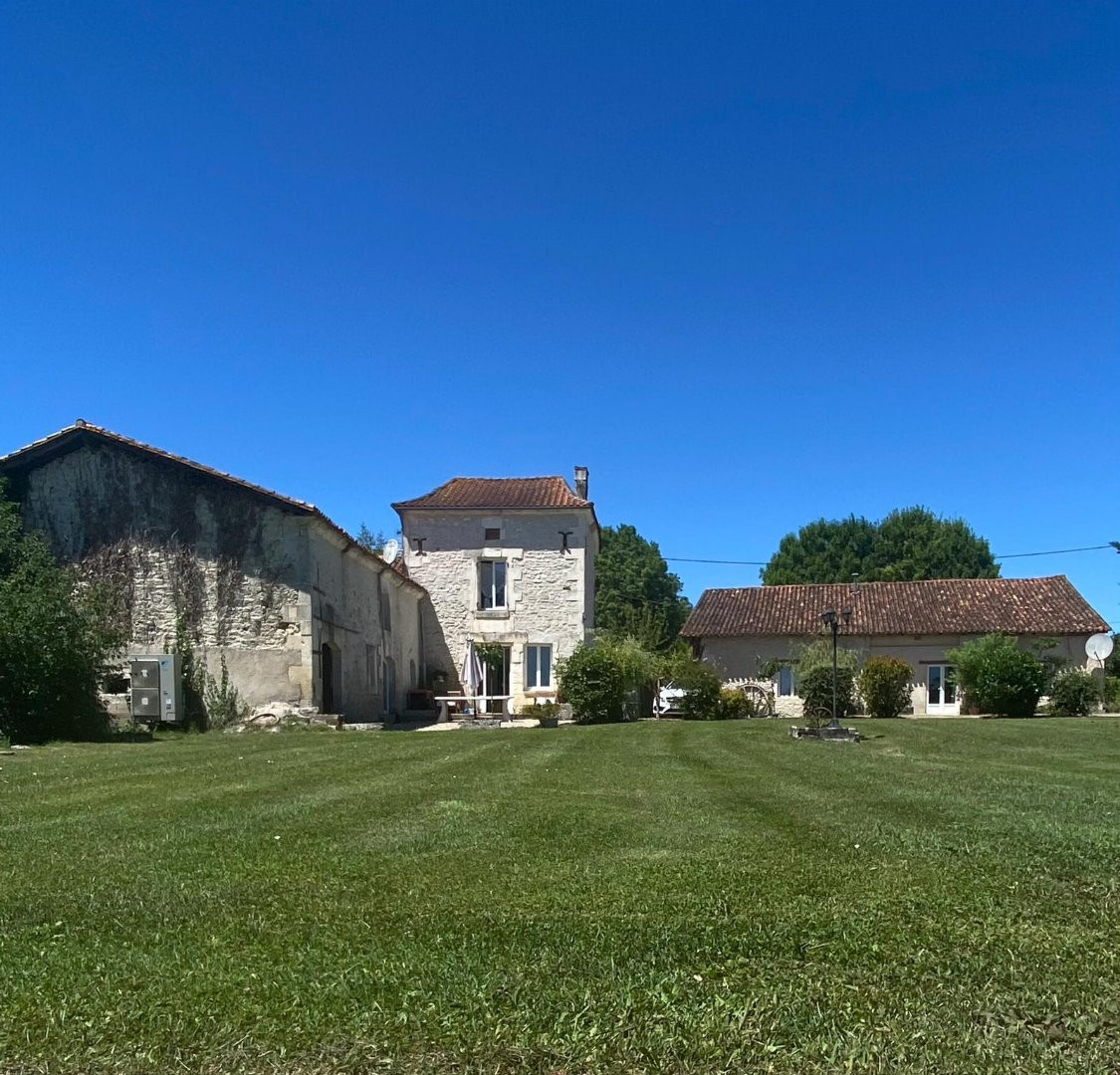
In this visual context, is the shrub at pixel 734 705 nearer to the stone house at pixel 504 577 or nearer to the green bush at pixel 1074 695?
the stone house at pixel 504 577

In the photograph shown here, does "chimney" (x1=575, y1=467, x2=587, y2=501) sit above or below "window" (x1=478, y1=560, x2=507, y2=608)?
above

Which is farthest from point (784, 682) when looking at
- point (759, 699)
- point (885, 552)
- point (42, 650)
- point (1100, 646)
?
point (885, 552)

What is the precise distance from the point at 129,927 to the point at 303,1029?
139 centimetres

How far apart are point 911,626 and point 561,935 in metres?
29.9

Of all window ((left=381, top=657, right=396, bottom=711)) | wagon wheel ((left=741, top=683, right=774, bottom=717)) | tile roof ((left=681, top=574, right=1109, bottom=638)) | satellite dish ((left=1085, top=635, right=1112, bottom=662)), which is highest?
tile roof ((left=681, top=574, right=1109, bottom=638))

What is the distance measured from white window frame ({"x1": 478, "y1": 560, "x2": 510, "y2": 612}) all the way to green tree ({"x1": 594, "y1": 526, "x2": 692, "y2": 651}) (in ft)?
86.1

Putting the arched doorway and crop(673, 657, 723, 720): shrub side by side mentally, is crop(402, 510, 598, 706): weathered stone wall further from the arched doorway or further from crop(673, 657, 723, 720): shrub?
the arched doorway

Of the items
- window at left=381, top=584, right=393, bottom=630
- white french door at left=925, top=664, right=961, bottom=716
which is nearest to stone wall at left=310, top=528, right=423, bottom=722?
window at left=381, top=584, right=393, bottom=630

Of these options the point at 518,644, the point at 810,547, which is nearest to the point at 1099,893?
the point at 518,644

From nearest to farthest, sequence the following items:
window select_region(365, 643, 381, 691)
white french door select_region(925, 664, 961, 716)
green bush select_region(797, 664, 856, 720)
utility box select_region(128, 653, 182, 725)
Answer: utility box select_region(128, 653, 182, 725) → green bush select_region(797, 664, 856, 720) → window select_region(365, 643, 381, 691) → white french door select_region(925, 664, 961, 716)

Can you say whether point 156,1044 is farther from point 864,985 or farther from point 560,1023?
point 864,985

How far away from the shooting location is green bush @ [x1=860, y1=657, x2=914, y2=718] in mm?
28109

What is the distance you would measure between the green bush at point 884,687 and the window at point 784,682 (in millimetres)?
3405

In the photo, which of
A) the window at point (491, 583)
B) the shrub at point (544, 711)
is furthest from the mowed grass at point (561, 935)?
the window at point (491, 583)
